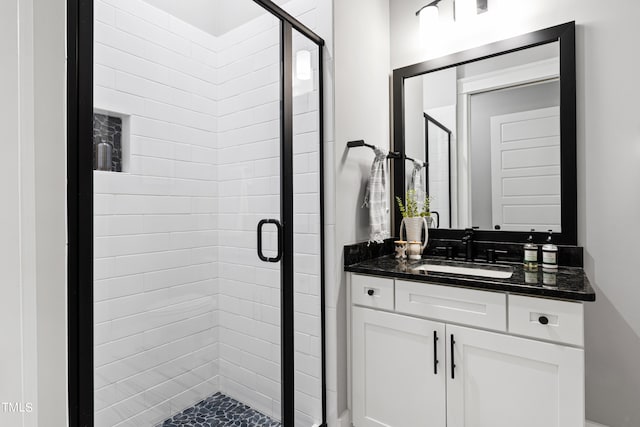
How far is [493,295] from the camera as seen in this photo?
1.43 m

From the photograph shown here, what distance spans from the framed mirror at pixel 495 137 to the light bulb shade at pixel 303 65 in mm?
782

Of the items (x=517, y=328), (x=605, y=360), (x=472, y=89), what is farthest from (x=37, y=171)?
(x=605, y=360)

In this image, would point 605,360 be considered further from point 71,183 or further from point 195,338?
point 71,183

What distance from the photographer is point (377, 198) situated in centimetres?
198

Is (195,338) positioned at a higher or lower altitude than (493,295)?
lower

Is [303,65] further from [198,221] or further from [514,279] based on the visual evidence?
[514,279]

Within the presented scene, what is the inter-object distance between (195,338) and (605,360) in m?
1.94

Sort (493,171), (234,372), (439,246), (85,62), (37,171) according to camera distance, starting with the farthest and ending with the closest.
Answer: (439,246)
(493,171)
(234,372)
(85,62)
(37,171)

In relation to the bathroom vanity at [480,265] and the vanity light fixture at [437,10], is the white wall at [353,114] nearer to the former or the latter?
the bathroom vanity at [480,265]

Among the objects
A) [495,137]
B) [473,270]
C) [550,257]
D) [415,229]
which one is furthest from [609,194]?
[415,229]

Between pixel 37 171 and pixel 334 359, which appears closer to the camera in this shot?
pixel 37 171

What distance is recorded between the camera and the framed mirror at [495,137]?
1794 mm

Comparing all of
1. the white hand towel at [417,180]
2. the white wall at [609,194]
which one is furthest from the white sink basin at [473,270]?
the white hand towel at [417,180]

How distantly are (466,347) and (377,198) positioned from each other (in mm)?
873
